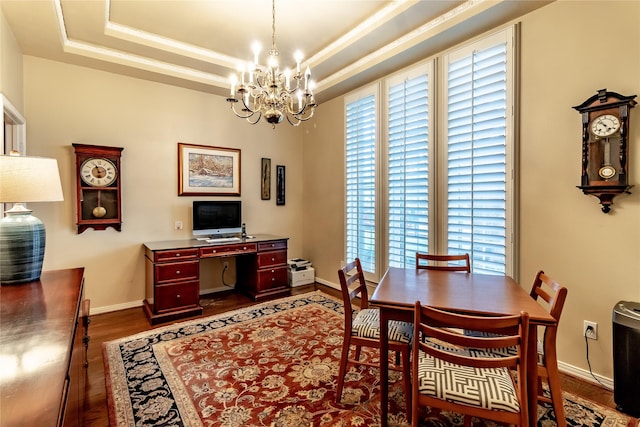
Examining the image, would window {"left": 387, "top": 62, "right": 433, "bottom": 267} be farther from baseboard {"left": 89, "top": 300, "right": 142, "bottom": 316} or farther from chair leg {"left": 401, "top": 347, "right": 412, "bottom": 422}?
baseboard {"left": 89, "top": 300, "right": 142, "bottom": 316}

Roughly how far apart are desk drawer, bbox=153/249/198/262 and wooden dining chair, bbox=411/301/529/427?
2.87 m

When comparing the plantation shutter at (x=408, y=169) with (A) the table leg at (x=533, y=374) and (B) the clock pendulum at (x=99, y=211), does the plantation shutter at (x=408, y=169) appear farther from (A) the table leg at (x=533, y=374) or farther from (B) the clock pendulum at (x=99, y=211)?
(B) the clock pendulum at (x=99, y=211)

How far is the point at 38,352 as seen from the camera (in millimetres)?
1026

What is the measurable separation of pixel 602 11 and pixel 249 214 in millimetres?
4290

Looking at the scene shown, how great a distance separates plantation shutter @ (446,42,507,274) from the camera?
105 inches

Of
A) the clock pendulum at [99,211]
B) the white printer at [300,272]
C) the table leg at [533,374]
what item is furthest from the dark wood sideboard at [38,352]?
the white printer at [300,272]

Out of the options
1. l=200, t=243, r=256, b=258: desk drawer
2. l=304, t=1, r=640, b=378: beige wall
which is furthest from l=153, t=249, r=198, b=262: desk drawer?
l=304, t=1, r=640, b=378: beige wall

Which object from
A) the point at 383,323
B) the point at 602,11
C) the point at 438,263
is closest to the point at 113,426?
the point at 383,323

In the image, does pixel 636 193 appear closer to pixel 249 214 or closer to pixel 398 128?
pixel 398 128

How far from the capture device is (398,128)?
3.56 metres

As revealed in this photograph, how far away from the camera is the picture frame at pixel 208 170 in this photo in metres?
4.10

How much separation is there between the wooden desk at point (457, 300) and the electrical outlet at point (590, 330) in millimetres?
766

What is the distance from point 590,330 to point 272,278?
3.33 meters

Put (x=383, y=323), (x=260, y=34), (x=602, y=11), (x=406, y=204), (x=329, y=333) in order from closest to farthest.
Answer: (x=383, y=323), (x=602, y=11), (x=329, y=333), (x=260, y=34), (x=406, y=204)
